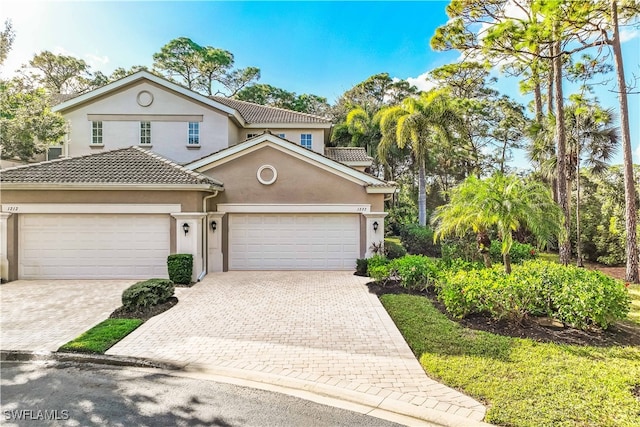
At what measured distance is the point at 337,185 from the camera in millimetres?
13430

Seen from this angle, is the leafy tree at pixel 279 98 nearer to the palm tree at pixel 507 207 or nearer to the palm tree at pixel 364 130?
the palm tree at pixel 364 130

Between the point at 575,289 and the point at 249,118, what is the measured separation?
17.6m

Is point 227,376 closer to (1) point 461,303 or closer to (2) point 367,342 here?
(2) point 367,342

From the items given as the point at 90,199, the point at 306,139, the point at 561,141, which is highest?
the point at 306,139

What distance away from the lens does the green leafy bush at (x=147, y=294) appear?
8.29m

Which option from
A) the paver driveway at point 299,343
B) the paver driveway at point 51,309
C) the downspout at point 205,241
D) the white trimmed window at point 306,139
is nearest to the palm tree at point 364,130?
the white trimmed window at point 306,139

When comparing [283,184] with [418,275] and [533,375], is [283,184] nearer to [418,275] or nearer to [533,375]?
[418,275]

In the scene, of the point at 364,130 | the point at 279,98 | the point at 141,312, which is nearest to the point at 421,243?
the point at 364,130

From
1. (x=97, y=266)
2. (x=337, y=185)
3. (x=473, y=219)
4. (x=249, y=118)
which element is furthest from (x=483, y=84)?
(x=97, y=266)

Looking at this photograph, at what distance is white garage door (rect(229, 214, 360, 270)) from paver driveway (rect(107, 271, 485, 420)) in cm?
304

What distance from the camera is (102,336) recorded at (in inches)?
258

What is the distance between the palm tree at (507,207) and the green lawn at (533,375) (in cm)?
280

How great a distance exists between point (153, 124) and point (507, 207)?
52.9ft

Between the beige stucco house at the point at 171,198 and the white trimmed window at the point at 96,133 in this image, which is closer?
the beige stucco house at the point at 171,198
